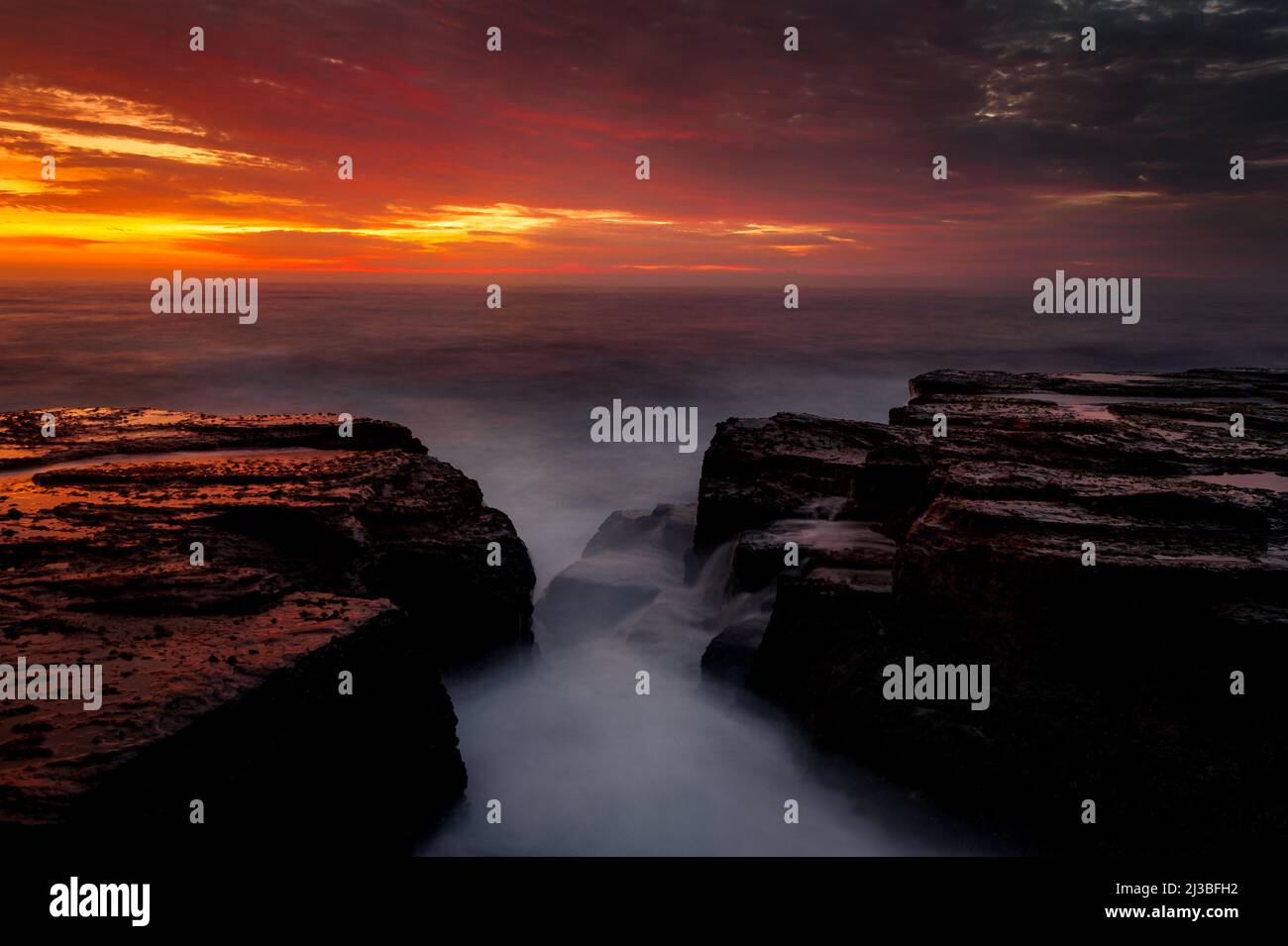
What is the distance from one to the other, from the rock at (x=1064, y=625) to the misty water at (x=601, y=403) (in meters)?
0.53

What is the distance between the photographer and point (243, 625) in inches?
182

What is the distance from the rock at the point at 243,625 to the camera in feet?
11.3

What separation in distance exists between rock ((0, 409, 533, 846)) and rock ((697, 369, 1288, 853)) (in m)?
3.07

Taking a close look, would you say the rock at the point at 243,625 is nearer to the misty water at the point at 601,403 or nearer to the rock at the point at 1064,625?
the misty water at the point at 601,403

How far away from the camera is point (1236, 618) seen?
14.8 ft

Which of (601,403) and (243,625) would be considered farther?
(601,403)

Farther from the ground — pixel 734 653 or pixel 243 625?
pixel 243 625

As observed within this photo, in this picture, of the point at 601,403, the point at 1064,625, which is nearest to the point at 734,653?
the point at 1064,625

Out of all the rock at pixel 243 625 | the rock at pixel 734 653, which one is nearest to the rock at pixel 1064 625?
the rock at pixel 734 653

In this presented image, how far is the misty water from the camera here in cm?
605

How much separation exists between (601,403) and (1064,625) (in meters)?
21.2

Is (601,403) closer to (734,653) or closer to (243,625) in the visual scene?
(734,653)
